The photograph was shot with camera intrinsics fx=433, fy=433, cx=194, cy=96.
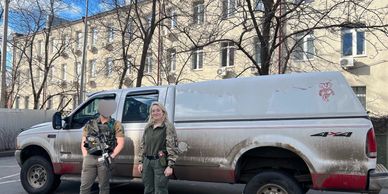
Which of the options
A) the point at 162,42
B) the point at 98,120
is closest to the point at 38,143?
the point at 98,120

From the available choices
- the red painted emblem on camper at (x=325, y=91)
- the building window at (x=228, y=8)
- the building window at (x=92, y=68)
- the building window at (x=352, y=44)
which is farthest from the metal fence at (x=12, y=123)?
the building window at (x=92, y=68)

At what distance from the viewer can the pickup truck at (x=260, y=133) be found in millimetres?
5914

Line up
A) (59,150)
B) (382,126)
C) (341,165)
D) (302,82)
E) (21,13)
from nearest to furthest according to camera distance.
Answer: (341,165), (302,82), (59,150), (382,126), (21,13)

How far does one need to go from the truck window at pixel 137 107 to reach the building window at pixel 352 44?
1644 centimetres

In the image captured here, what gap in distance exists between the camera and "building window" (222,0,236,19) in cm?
1384

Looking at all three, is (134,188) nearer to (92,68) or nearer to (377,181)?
(377,181)

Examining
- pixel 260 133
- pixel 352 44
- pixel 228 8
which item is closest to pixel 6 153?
pixel 228 8

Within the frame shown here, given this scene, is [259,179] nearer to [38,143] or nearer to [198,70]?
[38,143]

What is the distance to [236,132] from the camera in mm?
6629

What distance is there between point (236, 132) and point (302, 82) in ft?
4.06

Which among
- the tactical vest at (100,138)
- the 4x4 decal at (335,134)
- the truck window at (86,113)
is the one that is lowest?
the tactical vest at (100,138)

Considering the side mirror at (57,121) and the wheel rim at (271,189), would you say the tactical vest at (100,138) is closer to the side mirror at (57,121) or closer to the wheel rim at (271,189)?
the side mirror at (57,121)

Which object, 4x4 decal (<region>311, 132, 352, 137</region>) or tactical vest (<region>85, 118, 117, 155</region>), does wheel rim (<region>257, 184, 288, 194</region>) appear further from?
tactical vest (<region>85, 118, 117, 155</region>)

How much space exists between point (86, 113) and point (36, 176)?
1709mm
